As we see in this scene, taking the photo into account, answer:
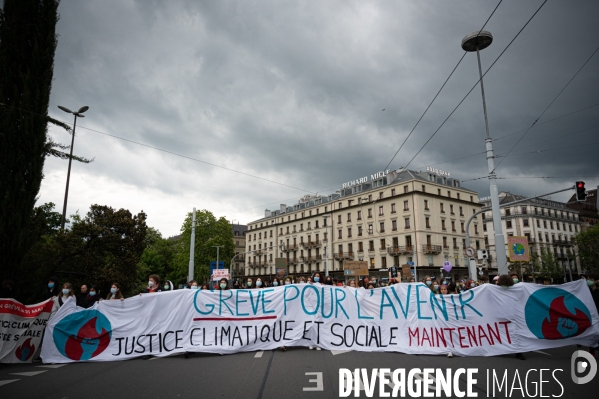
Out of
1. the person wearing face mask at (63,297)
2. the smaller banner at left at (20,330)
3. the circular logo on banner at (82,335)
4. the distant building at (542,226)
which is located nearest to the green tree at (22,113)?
the person wearing face mask at (63,297)

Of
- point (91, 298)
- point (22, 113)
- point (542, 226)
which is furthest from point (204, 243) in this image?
point (542, 226)

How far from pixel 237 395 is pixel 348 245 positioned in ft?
211

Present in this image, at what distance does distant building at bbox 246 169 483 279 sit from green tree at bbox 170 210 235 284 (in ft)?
34.6

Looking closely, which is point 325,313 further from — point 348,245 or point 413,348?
point 348,245

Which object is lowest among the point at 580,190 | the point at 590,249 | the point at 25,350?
the point at 25,350

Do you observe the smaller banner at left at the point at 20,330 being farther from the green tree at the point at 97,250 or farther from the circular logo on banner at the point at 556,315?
the circular logo on banner at the point at 556,315

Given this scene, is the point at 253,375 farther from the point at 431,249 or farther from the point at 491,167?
the point at 431,249

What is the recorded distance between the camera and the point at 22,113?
12359 millimetres

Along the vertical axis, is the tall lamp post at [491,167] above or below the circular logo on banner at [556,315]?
above

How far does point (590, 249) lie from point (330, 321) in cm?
7578

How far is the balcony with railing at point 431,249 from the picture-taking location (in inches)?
2262

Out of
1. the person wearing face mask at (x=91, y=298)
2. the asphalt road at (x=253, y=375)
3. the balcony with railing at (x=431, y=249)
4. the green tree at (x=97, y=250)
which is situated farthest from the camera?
the balcony with railing at (x=431, y=249)

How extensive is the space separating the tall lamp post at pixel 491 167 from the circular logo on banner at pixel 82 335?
12801 mm

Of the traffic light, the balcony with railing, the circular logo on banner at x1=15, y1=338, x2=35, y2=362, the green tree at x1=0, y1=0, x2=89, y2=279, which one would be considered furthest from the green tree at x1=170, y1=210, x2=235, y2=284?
the traffic light
